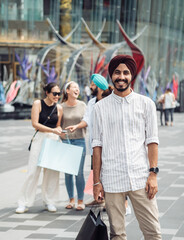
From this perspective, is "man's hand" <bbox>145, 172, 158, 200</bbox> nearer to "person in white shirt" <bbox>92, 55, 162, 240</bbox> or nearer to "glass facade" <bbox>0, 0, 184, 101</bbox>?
"person in white shirt" <bbox>92, 55, 162, 240</bbox>

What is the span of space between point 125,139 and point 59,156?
112 inches

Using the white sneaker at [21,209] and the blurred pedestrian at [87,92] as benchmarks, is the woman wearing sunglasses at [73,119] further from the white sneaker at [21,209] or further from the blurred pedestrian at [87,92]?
the blurred pedestrian at [87,92]

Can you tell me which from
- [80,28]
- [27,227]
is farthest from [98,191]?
[80,28]

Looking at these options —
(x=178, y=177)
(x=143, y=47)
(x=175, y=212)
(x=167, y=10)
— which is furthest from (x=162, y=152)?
(x=167, y=10)

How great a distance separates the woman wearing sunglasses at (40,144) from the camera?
639 cm

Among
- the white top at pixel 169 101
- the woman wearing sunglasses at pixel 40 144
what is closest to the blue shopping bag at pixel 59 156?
the woman wearing sunglasses at pixel 40 144

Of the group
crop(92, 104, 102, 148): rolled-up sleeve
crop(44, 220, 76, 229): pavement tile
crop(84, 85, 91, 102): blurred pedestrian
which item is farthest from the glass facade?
crop(92, 104, 102, 148): rolled-up sleeve

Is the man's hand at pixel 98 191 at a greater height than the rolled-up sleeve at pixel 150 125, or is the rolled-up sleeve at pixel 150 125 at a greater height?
the rolled-up sleeve at pixel 150 125

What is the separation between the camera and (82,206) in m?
6.49

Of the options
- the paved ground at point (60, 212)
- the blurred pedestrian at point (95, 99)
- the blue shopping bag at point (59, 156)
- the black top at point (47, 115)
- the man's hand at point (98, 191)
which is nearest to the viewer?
the man's hand at point (98, 191)

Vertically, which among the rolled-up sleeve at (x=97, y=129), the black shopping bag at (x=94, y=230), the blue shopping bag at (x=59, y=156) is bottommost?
the blue shopping bag at (x=59, y=156)

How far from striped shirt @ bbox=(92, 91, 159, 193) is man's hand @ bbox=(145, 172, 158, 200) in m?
0.04

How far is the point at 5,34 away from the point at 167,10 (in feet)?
48.5

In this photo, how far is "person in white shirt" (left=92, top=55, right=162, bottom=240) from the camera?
3457 millimetres
